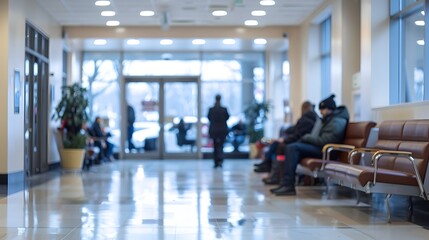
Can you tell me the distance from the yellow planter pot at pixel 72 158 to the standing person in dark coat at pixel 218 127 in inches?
117

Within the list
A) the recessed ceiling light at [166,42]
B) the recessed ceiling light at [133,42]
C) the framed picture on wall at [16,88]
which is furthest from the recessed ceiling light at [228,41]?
the framed picture on wall at [16,88]

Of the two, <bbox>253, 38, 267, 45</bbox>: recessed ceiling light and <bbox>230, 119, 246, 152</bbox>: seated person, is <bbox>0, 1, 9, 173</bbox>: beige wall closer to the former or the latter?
<bbox>253, 38, 267, 45</bbox>: recessed ceiling light

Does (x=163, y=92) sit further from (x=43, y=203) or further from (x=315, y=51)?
(x=43, y=203)

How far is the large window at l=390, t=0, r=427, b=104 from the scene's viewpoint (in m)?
7.80

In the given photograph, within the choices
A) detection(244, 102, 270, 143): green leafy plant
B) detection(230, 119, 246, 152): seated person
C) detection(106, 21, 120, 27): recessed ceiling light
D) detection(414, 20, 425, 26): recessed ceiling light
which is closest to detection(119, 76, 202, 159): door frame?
detection(230, 119, 246, 152): seated person

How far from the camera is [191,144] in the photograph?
1730 cm

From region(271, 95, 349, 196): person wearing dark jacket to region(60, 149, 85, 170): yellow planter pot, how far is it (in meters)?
5.21

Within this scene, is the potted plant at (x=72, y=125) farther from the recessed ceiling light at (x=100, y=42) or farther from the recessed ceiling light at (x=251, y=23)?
the recessed ceiling light at (x=251, y=23)

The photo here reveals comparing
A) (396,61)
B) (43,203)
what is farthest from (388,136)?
(43,203)

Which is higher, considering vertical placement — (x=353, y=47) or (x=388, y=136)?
(x=353, y=47)

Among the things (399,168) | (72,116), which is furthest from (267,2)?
(399,168)

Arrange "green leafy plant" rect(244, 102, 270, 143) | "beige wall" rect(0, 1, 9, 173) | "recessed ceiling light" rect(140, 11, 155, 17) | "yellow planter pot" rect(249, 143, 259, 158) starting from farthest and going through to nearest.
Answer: "yellow planter pot" rect(249, 143, 259, 158), "green leafy plant" rect(244, 102, 270, 143), "recessed ceiling light" rect(140, 11, 155, 17), "beige wall" rect(0, 1, 9, 173)

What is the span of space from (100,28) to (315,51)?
5025 millimetres

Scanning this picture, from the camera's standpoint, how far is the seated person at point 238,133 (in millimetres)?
17219
